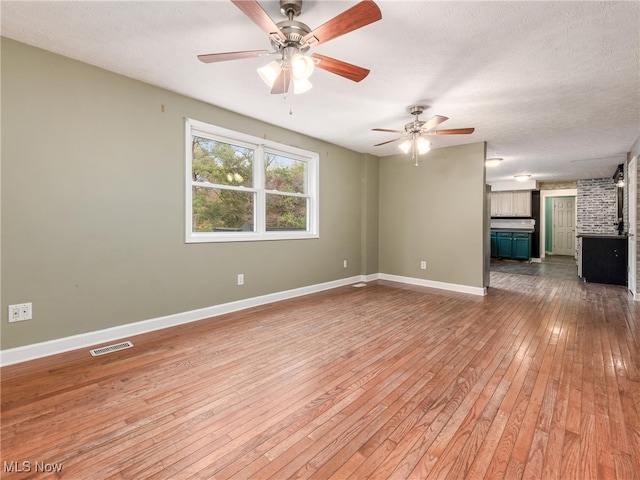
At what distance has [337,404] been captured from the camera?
6.15 ft

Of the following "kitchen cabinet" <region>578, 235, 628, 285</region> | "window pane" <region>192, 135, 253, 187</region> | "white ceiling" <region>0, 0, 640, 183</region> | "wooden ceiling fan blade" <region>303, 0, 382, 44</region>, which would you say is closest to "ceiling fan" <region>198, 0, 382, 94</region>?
"wooden ceiling fan blade" <region>303, 0, 382, 44</region>

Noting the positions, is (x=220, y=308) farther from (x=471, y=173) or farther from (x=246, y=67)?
(x=471, y=173)

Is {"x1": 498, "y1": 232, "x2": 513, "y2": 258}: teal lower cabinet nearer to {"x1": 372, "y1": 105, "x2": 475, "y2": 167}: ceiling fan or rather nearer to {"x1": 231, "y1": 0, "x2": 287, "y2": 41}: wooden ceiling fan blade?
{"x1": 372, "y1": 105, "x2": 475, "y2": 167}: ceiling fan

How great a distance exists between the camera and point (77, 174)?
2.63 meters

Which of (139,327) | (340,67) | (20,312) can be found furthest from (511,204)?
(20,312)

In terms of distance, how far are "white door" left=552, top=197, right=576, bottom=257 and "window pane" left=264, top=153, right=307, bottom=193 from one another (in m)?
9.88

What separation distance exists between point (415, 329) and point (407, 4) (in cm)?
282

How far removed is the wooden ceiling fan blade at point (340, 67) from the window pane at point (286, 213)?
242cm

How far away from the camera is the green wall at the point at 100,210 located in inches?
93.4

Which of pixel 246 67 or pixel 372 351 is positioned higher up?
pixel 246 67

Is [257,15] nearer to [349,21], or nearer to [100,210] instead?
[349,21]

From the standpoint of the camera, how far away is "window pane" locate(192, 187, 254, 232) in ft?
11.7

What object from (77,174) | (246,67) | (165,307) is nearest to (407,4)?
(246,67)

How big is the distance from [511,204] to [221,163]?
915 cm
